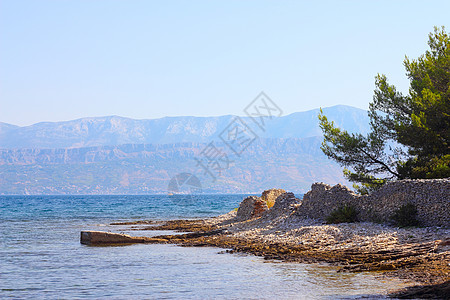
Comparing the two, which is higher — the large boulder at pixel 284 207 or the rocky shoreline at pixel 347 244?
the large boulder at pixel 284 207

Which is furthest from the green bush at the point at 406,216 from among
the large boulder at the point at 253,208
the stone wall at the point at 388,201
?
the large boulder at the point at 253,208

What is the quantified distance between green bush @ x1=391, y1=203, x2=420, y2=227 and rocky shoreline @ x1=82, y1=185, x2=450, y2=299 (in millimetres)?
456

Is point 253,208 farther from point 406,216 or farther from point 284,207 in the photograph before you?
point 406,216

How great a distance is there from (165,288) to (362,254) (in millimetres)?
6886

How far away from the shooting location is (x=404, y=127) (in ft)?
90.9

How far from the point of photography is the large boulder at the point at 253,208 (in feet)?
118

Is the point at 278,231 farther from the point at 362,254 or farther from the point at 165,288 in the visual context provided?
the point at 165,288

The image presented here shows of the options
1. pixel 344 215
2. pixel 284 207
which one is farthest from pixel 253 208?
pixel 344 215

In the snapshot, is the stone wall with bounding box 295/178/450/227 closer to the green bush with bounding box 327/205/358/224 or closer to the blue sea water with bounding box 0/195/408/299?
the green bush with bounding box 327/205/358/224

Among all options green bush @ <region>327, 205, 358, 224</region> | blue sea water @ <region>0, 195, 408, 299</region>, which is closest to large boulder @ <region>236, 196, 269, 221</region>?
green bush @ <region>327, 205, 358, 224</region>

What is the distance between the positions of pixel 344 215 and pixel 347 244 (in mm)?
4788

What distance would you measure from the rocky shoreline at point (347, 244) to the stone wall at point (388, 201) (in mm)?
632

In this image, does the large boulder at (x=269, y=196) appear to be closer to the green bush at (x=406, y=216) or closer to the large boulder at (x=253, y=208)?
the large boulder at (x=253, y=208)

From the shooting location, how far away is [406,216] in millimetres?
21203
